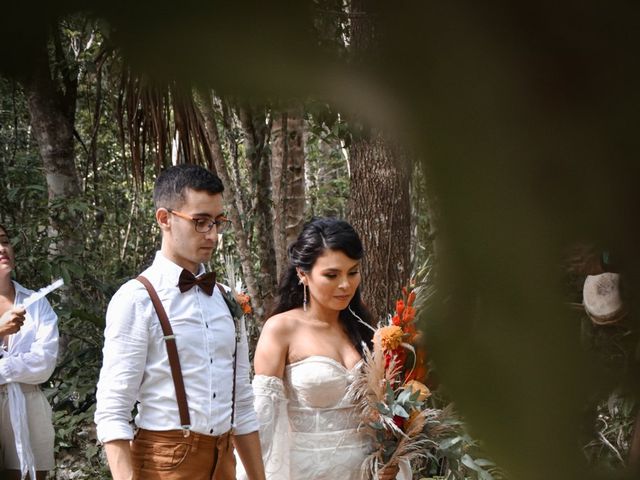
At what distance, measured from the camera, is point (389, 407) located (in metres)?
3.03

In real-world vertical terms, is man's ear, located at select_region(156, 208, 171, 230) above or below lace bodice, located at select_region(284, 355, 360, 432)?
above

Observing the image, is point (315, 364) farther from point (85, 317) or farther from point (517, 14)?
point (517, 14)

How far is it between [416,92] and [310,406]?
2967mm

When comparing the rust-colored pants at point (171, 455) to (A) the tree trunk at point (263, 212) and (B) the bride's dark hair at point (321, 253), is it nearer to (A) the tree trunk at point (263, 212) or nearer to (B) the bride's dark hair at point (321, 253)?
(B) the bride's dark hair at point (321, 253)

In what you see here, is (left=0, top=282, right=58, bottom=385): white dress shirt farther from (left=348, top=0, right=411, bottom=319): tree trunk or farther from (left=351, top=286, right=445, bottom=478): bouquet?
(left=351, top=286, right=445, bottom=478): bouquet

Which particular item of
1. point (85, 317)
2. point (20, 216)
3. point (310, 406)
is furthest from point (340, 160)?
point (310, 406)

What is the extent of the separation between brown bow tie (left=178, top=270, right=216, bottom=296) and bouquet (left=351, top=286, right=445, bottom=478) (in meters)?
0.67

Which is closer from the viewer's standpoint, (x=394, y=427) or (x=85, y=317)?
(x=394, y=427)

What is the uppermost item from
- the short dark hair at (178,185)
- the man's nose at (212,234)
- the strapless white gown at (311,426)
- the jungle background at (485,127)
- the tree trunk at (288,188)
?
the tree trunk at (288,188)

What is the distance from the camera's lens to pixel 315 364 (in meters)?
3.04

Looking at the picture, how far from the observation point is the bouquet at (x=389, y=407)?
300 centimetres

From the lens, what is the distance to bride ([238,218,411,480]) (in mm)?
3021

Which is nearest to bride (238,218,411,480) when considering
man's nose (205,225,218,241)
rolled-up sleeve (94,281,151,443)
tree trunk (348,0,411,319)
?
man's nose (205,225,218,241)

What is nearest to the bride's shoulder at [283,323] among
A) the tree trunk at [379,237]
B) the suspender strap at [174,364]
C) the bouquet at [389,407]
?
the bouquet at [389,407]
